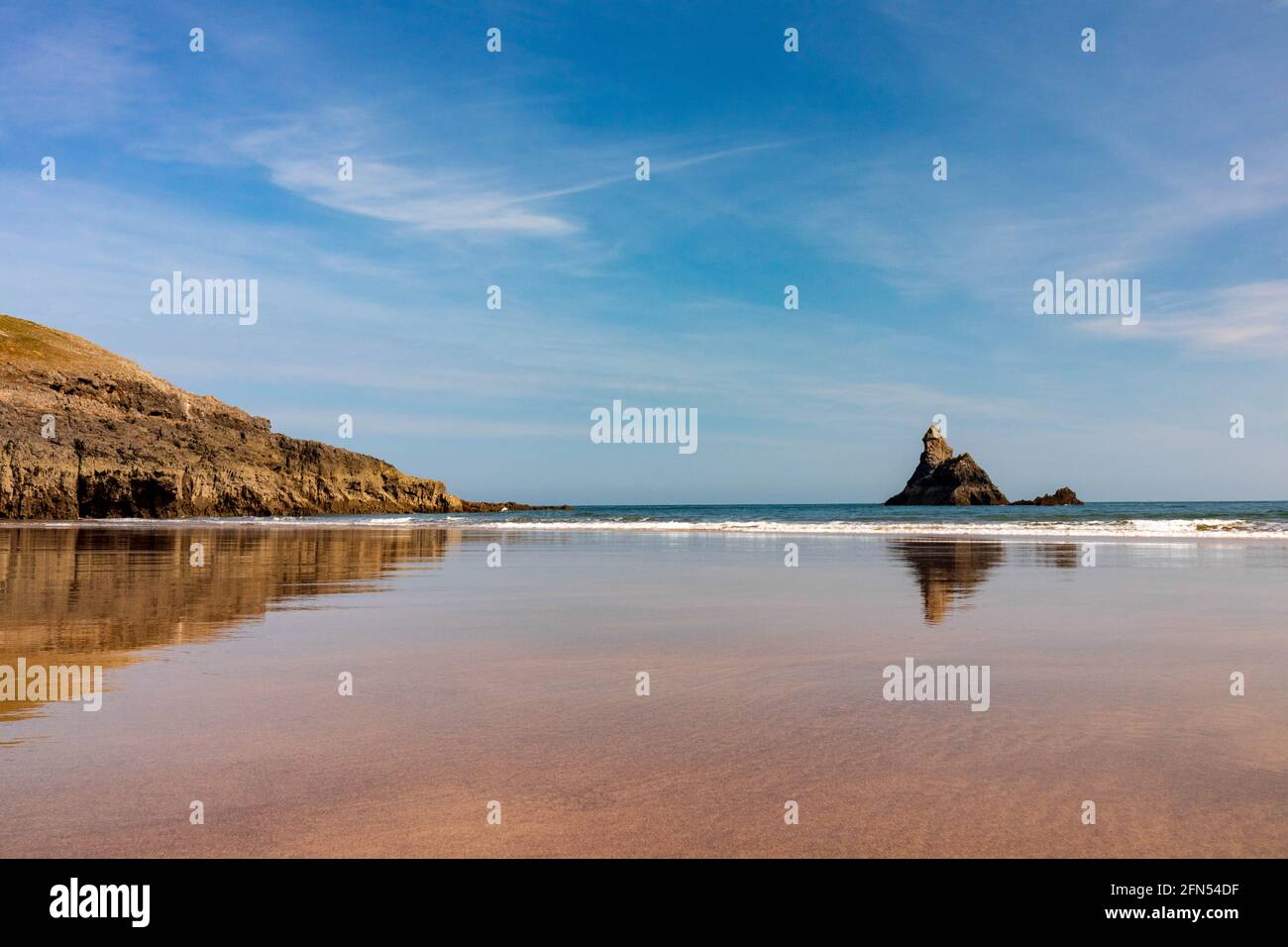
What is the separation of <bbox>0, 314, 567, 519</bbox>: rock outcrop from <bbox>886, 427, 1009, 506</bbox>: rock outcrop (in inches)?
2626

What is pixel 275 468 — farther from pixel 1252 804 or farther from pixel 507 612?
pixel 1252 804

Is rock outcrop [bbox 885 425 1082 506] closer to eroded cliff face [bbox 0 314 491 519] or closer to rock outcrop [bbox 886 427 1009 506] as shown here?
rock outcrop [bbox 886 427 1009 506]

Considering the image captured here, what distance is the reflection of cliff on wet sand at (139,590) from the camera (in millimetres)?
7375

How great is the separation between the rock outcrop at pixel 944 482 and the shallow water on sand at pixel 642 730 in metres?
106

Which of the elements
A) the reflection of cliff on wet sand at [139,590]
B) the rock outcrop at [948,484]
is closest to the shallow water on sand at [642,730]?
the reflection of cliff on wet sand at [139,590]

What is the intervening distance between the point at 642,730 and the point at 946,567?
1305 cm

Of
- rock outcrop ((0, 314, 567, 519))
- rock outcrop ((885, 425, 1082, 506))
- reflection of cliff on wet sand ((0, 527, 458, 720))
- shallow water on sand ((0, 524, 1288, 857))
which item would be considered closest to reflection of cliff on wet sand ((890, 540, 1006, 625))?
shallow water on sand ((0, 524, 1288, 857))

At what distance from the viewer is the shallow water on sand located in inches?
128

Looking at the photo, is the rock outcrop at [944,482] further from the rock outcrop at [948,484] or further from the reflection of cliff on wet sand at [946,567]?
the reflection of cliff on wet sand at [946,567]

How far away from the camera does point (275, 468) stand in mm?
82188
